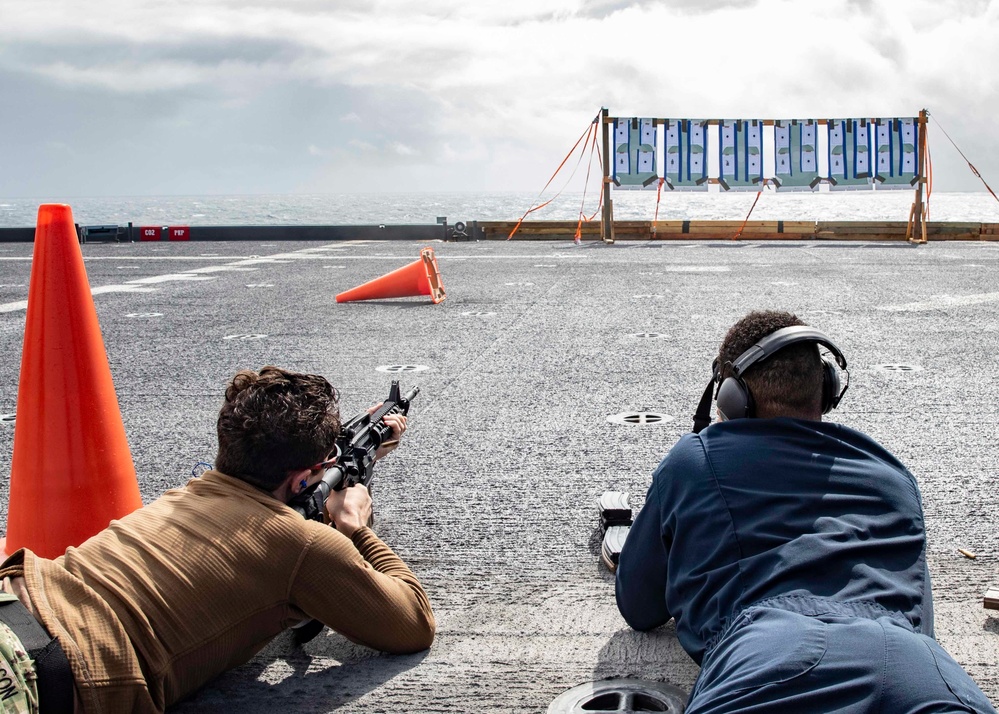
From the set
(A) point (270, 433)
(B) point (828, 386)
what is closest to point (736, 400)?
(B) point (828, 386)

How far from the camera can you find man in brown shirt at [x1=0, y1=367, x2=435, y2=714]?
6.97 feet

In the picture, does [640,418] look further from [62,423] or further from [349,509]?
[62,423]

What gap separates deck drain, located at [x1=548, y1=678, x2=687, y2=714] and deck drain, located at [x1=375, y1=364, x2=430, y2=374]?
4254 millimetres

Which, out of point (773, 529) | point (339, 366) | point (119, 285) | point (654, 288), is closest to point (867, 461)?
point (773, 529)

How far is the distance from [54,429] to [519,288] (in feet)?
28.6

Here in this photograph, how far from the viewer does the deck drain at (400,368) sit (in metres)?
6.68

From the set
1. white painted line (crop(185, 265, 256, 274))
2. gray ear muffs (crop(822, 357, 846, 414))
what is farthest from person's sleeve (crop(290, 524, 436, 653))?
white painted line (crop(185, 265, 256, 274))

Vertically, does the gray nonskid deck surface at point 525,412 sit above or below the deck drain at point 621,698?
above

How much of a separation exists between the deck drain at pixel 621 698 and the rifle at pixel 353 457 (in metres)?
0.85

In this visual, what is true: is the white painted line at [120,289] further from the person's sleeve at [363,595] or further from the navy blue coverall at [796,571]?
the navy blue coverall at [796,571]

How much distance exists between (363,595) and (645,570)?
2.43ft

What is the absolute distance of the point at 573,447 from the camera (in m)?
4.75

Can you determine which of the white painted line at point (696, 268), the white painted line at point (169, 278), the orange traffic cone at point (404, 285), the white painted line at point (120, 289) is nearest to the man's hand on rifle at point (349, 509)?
the orange traffic cone at point (404, 285)

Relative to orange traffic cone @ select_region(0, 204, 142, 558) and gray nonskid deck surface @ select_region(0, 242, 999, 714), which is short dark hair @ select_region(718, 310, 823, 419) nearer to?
gray nonskid deck surface @ select_region(0, 242, 999, 714)
